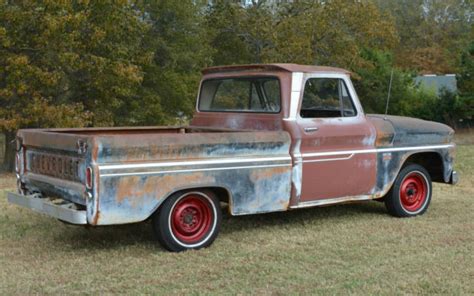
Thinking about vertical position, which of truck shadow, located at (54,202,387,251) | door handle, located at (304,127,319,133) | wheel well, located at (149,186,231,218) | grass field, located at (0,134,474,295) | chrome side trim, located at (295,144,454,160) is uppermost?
door handle, located at (304,127,319,133)

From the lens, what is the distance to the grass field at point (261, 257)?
5.11m

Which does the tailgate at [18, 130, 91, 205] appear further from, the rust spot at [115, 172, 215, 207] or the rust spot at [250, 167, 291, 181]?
the rust spot at [250, 167, 291, 181]

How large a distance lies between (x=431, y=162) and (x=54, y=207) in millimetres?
5015

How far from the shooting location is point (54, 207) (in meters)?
5.87

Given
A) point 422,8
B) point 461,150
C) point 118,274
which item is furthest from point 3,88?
point 422,8

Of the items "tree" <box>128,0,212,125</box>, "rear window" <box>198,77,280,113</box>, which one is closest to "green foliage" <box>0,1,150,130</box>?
"tree" <box>128,0,212,125</box>

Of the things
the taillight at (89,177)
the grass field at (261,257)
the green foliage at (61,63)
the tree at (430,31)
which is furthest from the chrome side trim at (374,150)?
the tree at (430,31)

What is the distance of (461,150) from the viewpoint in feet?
56.3

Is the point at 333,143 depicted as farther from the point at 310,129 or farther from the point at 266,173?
the point at 266,173

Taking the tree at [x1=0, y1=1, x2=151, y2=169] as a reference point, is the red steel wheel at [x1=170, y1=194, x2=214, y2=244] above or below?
below

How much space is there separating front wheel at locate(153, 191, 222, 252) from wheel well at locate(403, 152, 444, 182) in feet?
10.2

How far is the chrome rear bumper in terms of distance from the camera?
18.4ft

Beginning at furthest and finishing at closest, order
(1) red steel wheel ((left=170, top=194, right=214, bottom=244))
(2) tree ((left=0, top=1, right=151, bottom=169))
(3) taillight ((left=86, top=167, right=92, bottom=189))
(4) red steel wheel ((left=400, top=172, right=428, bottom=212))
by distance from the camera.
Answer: (2) tree ((left=0, top=1, right=151, bottom=169)), (4) red steel wheel ((left=400, top=172, right=428, bottom=212)), (1) red steel wheel ((left=170, top=194, right=214, bottom=244)), (3) taillight ((left=86, top=167, right=92, bottom=189))

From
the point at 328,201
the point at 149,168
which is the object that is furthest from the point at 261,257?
the point at 328,201
